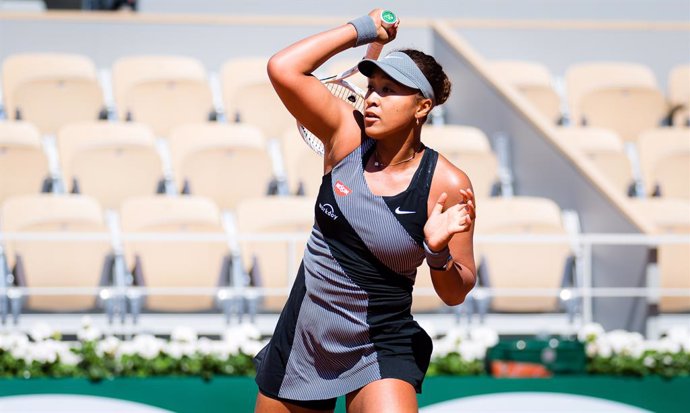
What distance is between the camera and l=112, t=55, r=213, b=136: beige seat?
8594mm

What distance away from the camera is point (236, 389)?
577cm

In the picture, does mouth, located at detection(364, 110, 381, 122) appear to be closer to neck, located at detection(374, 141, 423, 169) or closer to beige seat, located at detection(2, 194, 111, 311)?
neck, located at detection(374, 141, 423, 169)

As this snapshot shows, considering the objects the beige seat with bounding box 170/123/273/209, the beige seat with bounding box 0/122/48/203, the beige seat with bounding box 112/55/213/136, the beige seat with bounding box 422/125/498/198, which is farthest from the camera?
the beige seat with bounding box 112/55/213/136

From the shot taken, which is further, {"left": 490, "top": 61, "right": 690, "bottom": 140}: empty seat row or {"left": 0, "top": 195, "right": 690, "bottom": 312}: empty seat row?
{"left": 490, "top": 61, "right": 690, "bottom": 140}: empty seat row

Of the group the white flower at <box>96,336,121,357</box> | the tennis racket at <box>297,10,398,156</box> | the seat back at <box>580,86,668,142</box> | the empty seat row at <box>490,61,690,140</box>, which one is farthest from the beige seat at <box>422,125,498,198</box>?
the tennis racket at <box>297,10,398,156</box>

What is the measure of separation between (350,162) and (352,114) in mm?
159

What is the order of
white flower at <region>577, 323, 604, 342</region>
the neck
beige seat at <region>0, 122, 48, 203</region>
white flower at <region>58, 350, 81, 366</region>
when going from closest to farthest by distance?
the neck < white flower at <region>58, 350, 81, 366</region> < white flower at <region>577, 323, 604, 342</region> < beige seat at <region>0, 122, 48, 203</region>

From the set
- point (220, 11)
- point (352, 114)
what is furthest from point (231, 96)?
point (352, 114)

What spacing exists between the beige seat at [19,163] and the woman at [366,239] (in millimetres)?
4606

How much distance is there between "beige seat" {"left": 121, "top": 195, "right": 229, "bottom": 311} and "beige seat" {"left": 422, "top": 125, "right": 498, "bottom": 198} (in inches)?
69.7

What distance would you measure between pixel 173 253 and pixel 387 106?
3909 mm

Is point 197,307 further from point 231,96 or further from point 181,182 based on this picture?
point 231,96

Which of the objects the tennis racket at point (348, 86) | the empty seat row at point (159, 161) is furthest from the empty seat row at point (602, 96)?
the tennis racket at point (348, 86)

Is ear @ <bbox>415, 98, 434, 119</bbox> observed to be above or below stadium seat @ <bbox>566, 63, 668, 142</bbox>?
above
